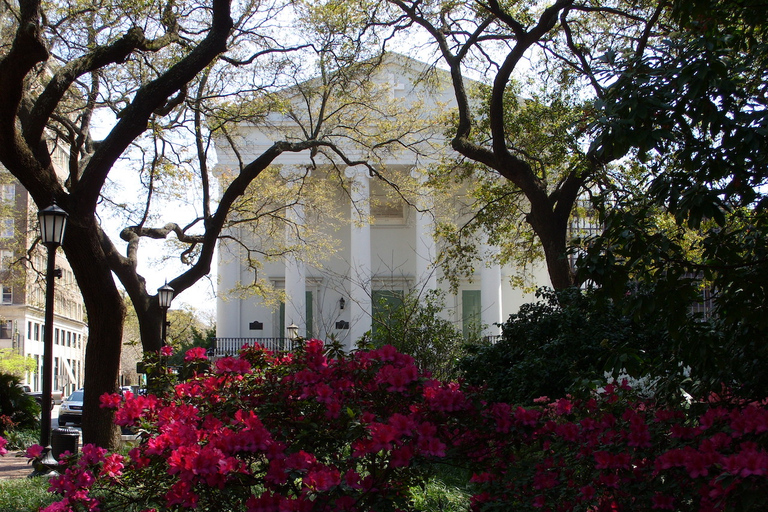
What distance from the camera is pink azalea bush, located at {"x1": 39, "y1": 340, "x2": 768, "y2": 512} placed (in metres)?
3.26

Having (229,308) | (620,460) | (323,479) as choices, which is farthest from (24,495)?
(229,308)

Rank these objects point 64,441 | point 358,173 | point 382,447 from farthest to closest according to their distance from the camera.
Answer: point 358,173 → point 64,441 → point 382,447

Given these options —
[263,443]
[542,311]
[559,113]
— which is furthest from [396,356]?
[559,113]

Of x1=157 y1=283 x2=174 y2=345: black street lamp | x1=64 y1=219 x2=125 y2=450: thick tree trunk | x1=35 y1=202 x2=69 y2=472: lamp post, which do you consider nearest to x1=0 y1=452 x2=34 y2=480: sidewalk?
x1=35 y1=202 x2=69 y2=472: lamp post

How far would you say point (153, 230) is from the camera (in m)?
16.4

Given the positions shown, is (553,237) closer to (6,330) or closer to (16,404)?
(16,404)

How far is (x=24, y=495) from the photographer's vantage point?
8.78 metres

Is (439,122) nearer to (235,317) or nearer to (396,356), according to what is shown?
(396,356)

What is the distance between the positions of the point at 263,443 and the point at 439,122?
1534 cm

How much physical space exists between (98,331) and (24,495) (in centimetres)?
288

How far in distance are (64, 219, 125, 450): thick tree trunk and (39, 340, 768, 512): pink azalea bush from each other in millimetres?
6457

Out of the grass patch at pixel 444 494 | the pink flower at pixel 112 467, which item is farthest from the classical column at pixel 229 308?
the pink flower at pixel 112 467

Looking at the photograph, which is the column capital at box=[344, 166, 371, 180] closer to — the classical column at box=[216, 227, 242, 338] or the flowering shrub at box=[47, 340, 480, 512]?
the classical column at box=[216, 227, 242, 338]

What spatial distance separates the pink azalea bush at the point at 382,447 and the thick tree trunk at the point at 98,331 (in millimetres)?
6457
